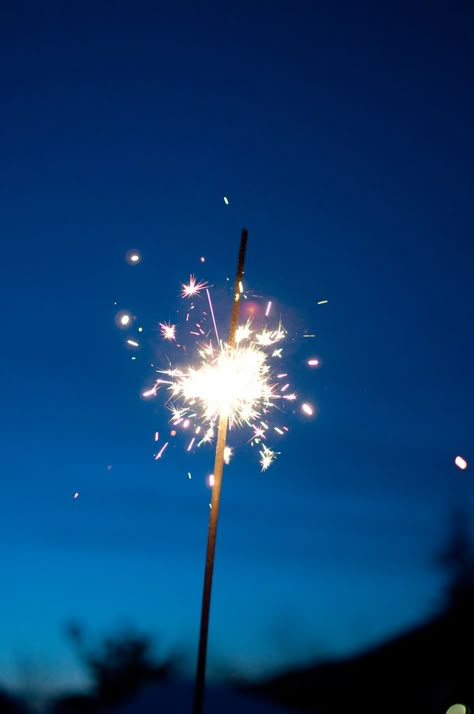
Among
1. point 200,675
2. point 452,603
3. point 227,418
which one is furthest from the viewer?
point 452,603

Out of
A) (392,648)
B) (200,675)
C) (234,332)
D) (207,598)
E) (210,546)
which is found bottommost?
(200,675)

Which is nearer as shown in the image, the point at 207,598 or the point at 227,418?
the point at 207,598

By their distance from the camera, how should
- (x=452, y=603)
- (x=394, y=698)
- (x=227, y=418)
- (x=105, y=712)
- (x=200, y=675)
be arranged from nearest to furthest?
(x=200, y=675)
(x=227, y=418)
(x=394, y=698)
(x=105, y=712)
(x=452, y=603)

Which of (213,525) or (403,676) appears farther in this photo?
(403,676)

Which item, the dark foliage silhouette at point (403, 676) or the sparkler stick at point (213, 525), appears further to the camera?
the dark foliage silhouette at point (403, 676)

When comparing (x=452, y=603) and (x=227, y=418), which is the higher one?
(x=452, y=603)

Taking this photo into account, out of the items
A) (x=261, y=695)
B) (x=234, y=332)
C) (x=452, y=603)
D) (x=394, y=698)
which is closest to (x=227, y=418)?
(x=234, y=332)

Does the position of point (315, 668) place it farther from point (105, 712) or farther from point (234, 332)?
point (234, 332)

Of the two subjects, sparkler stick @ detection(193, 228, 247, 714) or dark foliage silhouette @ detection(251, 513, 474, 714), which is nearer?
sparkler stick @ detection(193, 228, 247, 714)
